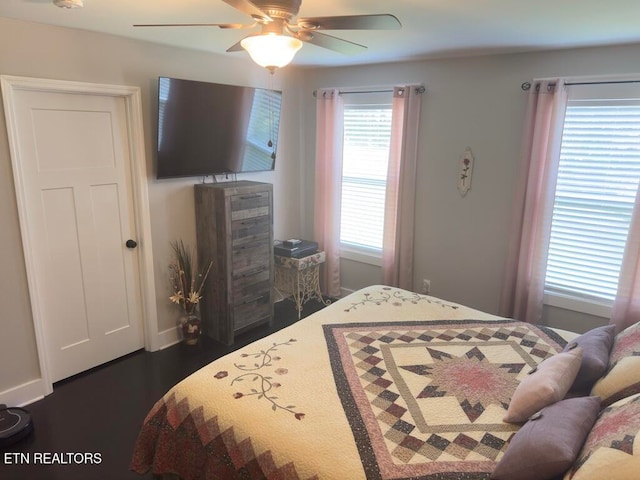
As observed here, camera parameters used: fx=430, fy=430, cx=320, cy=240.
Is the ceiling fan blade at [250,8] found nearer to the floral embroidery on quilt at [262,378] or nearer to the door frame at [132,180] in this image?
the floral embroidery on quilt at [262,378]

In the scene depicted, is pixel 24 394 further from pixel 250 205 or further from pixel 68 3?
pixel 68 3

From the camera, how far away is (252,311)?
12.8 feet

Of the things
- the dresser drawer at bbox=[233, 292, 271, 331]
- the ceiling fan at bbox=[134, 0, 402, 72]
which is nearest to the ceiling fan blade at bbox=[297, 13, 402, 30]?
the ceiling fan at bbox=[134, 0, 402, 72]

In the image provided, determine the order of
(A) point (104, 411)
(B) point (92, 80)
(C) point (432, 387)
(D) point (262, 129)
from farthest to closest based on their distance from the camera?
(D) point (262, 129), (B) point (92, 80), (A) point (104, 411), (C) point (432, 387)

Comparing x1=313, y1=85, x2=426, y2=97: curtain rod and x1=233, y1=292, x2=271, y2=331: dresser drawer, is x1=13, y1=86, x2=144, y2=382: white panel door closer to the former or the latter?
x1=233, y1=292, x2=271, y2=331: dresser drawer

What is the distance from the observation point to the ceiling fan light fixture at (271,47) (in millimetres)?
1644

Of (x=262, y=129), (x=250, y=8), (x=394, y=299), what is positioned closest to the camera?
(x=250, y=8)

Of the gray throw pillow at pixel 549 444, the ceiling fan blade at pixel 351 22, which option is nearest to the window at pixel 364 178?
the ceiling fan blade at pixel 351 22

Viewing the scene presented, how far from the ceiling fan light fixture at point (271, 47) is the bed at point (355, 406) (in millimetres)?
1444

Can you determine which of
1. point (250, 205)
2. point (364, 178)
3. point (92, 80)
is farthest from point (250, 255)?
point (92, 80)

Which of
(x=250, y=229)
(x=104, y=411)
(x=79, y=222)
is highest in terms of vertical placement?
(x=79, y=222)

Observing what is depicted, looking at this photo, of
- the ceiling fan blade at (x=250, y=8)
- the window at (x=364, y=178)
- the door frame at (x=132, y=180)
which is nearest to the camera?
the ceiling fan blade at (x=250, y=8)

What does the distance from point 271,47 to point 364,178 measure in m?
2.83

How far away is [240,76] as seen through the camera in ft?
12.9
